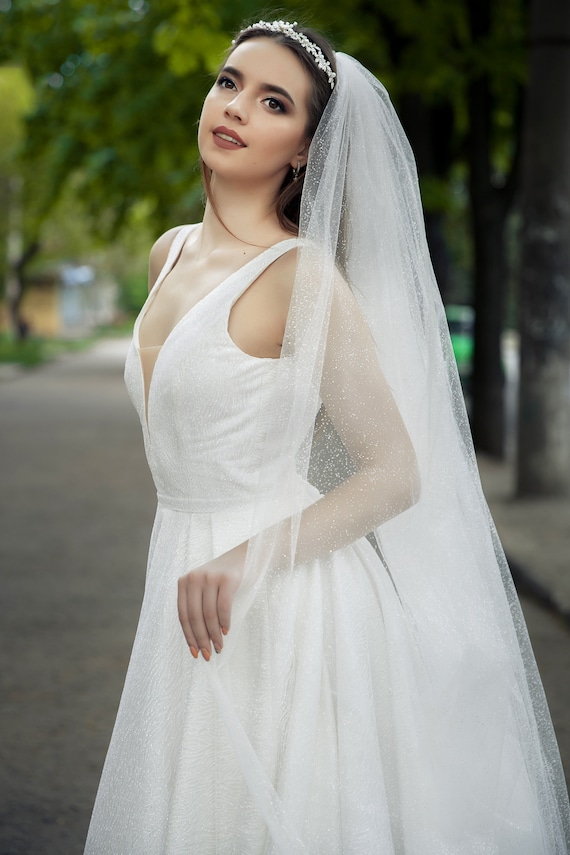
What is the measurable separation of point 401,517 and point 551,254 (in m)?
7.37

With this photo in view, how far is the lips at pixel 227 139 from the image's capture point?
7.12 feet

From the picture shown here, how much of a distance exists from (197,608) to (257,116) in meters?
0.89

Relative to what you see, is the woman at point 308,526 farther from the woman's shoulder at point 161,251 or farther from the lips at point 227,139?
the woman's shoulder at point 161,251

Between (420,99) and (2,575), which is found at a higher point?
(420,99)

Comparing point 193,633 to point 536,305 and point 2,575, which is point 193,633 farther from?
point 536,305

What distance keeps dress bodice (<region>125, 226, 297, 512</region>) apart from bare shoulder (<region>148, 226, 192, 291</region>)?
1.45ft

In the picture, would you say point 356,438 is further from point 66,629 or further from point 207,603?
point 66,629

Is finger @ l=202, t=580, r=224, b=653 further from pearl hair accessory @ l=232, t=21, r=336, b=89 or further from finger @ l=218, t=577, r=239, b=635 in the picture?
pearl hair accessory @ l=232, t=21, r=336, b=89

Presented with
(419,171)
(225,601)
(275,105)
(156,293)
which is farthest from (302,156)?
(419,171)

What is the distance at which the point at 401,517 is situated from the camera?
2365 millimetres

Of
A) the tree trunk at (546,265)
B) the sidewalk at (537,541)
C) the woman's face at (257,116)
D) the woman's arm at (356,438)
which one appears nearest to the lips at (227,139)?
the woman's face at (257,116)

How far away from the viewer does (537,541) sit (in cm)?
818

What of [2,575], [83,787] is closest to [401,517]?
[83,787]

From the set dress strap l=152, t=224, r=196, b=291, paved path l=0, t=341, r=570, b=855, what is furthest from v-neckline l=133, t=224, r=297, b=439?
paved path l=0, t=341, r=570, b=855
